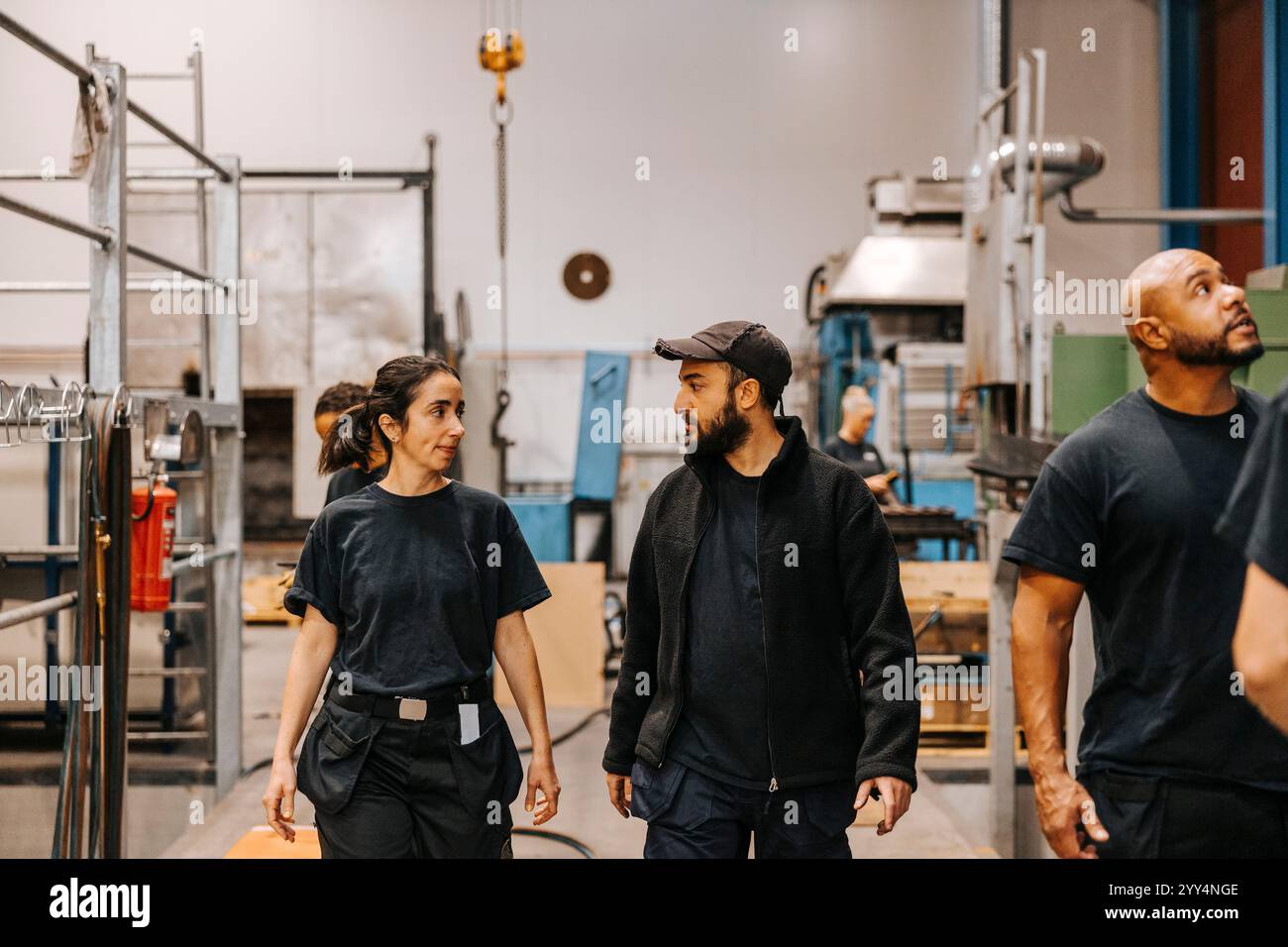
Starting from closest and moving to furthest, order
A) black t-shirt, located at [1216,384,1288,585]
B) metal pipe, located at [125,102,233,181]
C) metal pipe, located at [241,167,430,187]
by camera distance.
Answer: black t-shirt, located at [1216,384,1288,585], metal pipe, located at [125,102,233,181], metal pipe, located at [241,167,430,187]

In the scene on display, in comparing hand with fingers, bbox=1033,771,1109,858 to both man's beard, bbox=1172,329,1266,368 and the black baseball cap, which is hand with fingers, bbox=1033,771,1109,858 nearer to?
man's beard, bbox=1172,329,1266,368

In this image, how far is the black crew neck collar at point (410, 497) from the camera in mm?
2162

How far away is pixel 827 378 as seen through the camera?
8.11 metres

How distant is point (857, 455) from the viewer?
232 inches

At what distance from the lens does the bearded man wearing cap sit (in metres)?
2.02

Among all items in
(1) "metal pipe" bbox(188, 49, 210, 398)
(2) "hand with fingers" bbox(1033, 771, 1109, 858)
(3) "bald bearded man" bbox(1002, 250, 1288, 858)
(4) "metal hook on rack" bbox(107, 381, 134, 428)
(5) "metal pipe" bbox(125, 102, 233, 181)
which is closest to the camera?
(3) "bald bearded man" bbox(1002, 250, 1288, 858)

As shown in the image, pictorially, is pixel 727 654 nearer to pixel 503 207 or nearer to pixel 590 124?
pixel 503 207

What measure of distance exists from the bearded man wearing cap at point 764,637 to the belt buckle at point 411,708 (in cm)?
45

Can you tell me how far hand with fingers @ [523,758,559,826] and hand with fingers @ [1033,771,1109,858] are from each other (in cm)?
96

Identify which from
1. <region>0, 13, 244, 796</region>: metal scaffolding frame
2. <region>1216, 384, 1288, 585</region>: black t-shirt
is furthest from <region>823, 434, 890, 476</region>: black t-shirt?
<region>1216, 384, 1288, 585</region>: black t-shirt

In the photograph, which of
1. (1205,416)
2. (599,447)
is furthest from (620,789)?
(599,447)

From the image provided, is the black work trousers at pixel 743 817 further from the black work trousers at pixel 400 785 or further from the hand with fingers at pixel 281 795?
the hand with fingers at pixel 281 795

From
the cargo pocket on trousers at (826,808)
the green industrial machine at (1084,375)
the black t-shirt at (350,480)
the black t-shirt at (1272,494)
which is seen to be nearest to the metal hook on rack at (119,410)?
the black t-shirt at (350,480)
